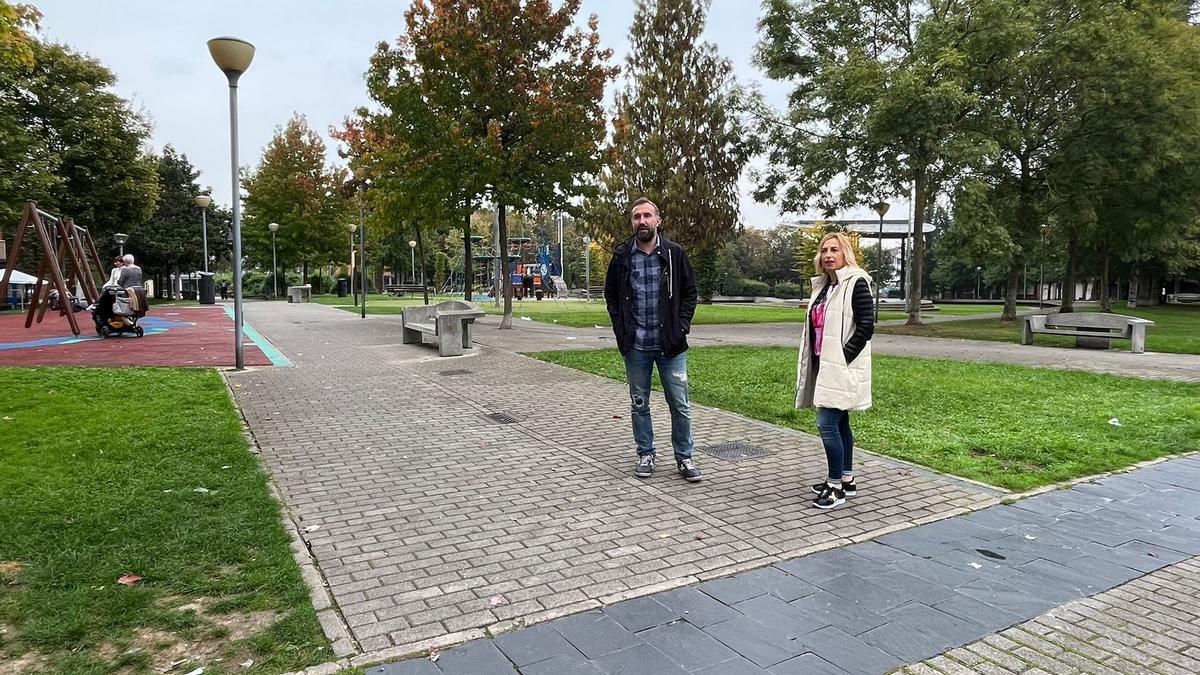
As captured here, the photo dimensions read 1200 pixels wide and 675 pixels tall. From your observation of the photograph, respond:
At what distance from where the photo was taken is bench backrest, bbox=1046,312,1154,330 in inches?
618

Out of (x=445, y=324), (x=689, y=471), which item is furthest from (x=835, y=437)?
(x=445, y=324)

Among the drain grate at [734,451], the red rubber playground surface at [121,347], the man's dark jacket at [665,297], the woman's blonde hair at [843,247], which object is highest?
the woman's blonde hair at [843,247]

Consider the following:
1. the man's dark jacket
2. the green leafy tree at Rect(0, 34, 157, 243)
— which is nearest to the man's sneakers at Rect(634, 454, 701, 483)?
the man's dark jacket

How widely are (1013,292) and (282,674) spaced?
30.2 m

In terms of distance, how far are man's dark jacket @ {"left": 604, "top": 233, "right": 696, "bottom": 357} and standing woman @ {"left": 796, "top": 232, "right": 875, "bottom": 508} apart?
848 millimetres

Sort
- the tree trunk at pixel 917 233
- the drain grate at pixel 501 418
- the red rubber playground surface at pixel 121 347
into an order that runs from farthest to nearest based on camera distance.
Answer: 1. the tree trunk at pixel 917 233
2. the red rubber playground surface at pixel 121 347
3. the drain grate at pixel 501 418

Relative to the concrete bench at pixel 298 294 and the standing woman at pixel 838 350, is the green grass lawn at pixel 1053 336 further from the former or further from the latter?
the concrete bench at pixel 298 294

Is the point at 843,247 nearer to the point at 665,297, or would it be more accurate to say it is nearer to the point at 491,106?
the point at 665,297

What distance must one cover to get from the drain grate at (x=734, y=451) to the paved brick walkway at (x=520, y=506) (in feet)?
0.38

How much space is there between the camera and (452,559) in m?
3.92

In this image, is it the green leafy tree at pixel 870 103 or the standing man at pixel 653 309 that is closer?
the standing man at pixel 653 309

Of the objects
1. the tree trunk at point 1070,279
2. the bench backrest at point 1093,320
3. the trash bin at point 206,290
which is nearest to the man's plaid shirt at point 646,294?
the bench backrest at point 1093,320

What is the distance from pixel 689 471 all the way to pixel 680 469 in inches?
4.7

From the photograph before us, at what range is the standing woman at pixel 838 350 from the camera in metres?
4.69
